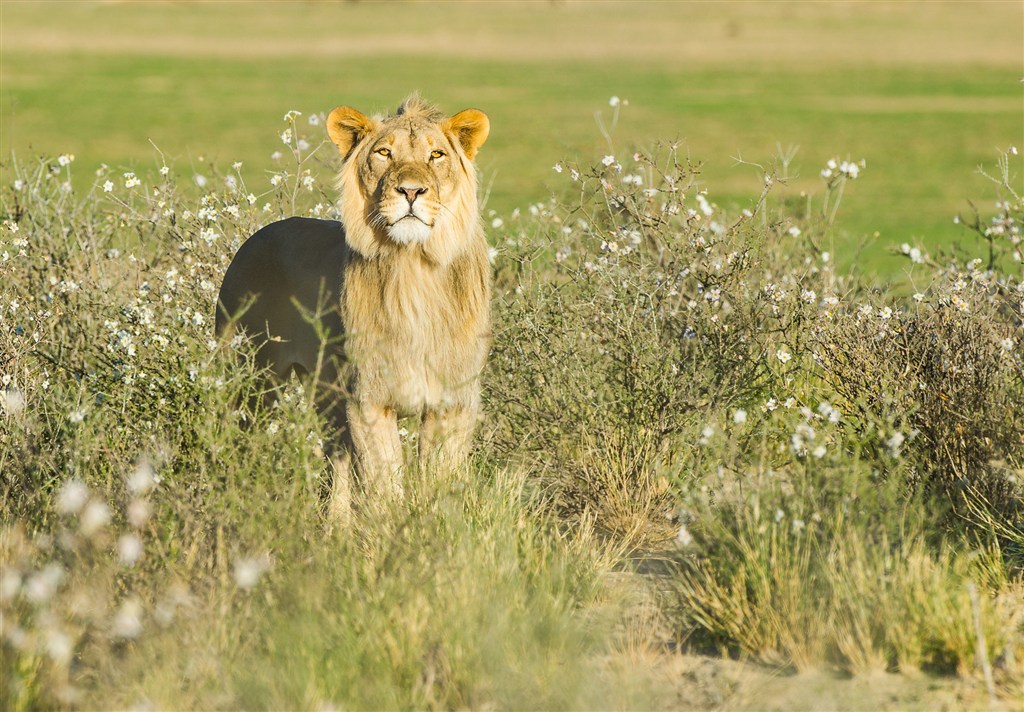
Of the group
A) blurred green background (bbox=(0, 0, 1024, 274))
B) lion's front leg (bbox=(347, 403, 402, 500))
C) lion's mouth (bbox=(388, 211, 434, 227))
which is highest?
lion's mouth (bbox=(388, 211, 434, 227))

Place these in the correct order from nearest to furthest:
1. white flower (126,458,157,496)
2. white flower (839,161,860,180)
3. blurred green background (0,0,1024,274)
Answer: white flower (126,458,157,496) < white flower (839,161,860,180) < blurred green background (0,0,1024,274)

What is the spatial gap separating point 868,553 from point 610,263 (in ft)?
9.34

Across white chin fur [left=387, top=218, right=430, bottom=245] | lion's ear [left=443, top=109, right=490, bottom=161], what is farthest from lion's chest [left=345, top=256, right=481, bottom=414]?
lion's ear [left=443, top=109, right=490, bottom=161]

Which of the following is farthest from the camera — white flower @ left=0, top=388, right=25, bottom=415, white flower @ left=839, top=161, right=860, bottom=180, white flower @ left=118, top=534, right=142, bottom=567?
white flower @ left=839, top=161, right=860, bottom=180

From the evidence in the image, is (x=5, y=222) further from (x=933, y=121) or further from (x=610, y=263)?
(x=933, y=121)

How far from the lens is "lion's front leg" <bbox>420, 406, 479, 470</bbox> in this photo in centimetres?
634

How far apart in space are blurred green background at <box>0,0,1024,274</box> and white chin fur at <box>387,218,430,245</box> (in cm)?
128

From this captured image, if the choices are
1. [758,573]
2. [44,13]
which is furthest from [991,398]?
[44,13]

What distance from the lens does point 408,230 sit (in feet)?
20.9

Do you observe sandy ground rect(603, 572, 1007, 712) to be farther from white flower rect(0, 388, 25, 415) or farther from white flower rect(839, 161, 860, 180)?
white flower rect(839, 161, 860, 180)

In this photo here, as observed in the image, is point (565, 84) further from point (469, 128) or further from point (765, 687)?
point (765, 687)

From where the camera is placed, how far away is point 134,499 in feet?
17.7

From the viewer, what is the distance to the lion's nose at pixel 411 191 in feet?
20.6

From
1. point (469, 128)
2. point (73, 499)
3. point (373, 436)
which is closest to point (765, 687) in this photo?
point (373, 436)
